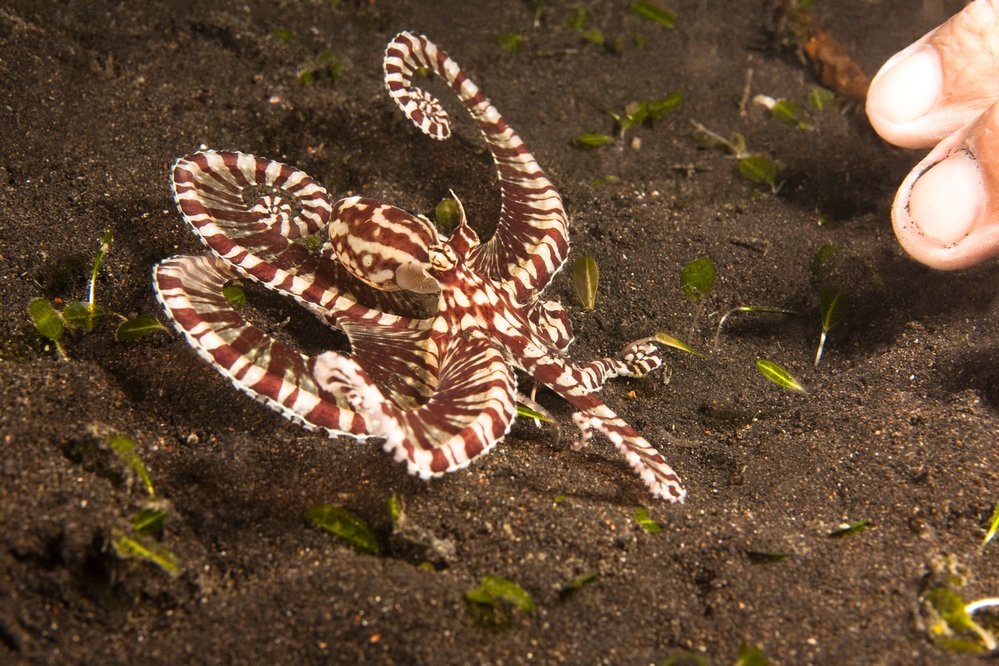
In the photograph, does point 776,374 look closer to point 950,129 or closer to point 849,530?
point 849,530

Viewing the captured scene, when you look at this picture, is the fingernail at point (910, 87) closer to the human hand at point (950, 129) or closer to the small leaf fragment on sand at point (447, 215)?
the human hand at point (950, 129)

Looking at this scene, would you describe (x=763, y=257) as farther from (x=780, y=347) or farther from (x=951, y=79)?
(x=951, y=79)

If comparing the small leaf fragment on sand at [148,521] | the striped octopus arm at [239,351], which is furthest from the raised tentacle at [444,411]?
the small leaf fragment on sand at [148,521]

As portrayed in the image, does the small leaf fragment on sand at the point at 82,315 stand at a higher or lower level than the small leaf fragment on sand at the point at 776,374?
lower

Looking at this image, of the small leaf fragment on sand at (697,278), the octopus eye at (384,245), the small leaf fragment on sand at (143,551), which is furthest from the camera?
the small leaf fragment on sand at (697,278)

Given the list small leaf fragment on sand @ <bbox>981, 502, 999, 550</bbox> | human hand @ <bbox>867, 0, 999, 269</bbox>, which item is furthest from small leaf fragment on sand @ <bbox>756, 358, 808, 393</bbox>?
small leaf fragment on sand @ <bbox>981, 502, 999, 550</bbox>

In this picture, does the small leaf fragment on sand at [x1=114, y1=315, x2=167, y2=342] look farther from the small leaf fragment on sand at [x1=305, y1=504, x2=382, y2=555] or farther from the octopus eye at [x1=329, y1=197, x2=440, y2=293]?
the small leaf fragment on sand at [x1=305, y1=504, x2=382, y2=555]

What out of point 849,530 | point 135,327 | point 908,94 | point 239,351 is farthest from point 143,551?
point 908,94

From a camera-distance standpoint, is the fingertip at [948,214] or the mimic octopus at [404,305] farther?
the fingertip at [948,214]
